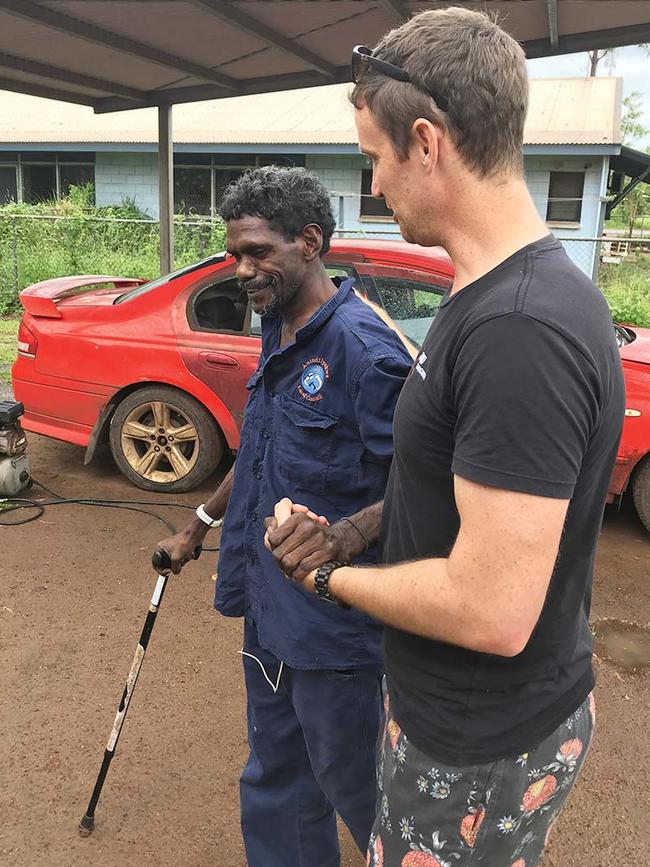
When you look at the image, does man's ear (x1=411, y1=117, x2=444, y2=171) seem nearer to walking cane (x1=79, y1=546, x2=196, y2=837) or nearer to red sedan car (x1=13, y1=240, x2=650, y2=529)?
walking cane (x1=79, y1=546, x2=196, y2=837)

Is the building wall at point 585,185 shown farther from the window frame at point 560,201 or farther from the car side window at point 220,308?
the car side window at point 220,308

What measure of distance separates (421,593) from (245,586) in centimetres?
107

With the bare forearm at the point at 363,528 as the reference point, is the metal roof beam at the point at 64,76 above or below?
above

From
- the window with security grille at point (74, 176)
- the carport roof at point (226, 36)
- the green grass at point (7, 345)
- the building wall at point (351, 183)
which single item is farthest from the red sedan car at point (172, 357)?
the window with security grille at point (74, 176)

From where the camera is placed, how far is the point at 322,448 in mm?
1981

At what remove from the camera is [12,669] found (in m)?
3.56

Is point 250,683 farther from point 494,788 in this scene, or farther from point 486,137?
point 486,137

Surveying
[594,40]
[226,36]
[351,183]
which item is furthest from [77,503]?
[351,183]

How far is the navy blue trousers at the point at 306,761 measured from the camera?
77.7 inches

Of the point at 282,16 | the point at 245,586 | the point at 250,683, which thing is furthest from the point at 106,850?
the point at 282,16

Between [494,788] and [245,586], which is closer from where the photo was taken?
[494,788]

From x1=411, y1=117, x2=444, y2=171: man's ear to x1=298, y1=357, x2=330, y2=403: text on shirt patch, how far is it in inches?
32.8

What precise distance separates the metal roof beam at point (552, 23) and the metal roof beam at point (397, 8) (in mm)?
912

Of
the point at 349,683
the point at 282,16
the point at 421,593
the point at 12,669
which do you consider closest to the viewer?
the point at 421,593
